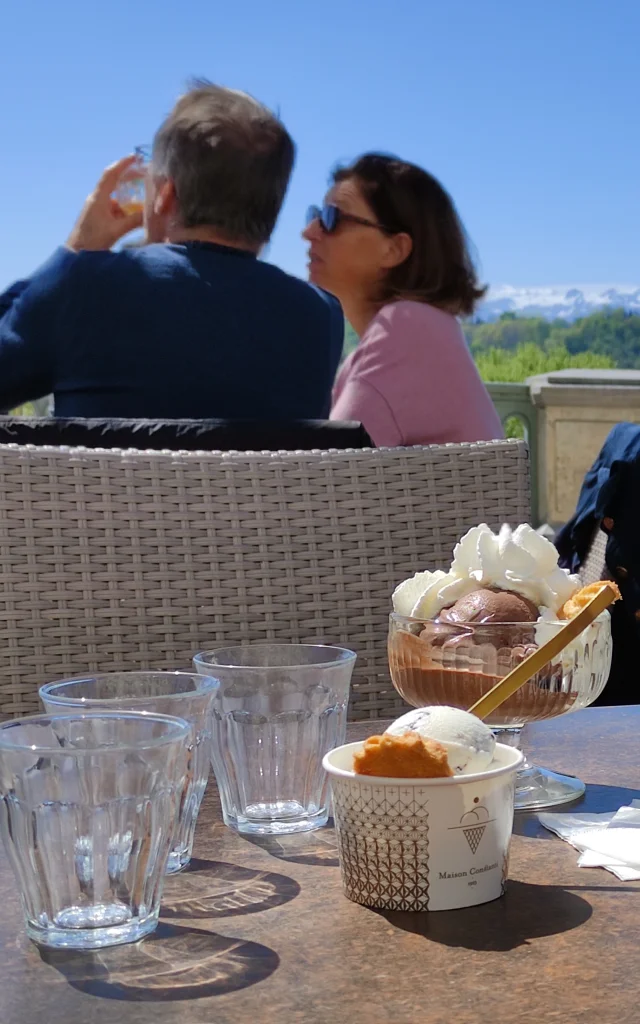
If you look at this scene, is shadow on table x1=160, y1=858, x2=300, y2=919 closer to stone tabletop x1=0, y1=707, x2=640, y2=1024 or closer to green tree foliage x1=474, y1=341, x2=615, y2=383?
stone tabletop x1=0, y1=707, x2=640, y2=1024

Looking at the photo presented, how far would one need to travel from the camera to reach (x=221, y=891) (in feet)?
2.47

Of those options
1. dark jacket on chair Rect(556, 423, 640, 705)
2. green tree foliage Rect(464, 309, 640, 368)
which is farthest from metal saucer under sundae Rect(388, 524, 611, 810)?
green tree foliage Rect(464, 309, 640, 368)

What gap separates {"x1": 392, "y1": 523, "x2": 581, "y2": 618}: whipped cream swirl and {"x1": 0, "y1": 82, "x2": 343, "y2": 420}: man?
1.58m

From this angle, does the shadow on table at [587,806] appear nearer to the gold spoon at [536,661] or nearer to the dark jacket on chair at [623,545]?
the gold spoon at [536,661]

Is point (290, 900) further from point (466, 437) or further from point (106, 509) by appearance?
point (466, 437)

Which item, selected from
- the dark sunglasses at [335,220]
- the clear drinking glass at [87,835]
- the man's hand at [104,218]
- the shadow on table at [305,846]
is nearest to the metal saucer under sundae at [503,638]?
the shadow on table at [305,846]

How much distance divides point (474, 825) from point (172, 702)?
0.20m

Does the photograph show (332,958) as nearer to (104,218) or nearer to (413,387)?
(413,387)

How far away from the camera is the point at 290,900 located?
2.39ft

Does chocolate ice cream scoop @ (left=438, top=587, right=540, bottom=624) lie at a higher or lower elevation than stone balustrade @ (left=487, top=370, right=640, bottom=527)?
higher

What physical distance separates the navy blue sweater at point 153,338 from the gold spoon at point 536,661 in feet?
5.79

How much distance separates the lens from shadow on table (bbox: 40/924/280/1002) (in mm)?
602

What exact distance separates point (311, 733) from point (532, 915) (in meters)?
0.24

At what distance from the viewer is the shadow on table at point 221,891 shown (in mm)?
716
